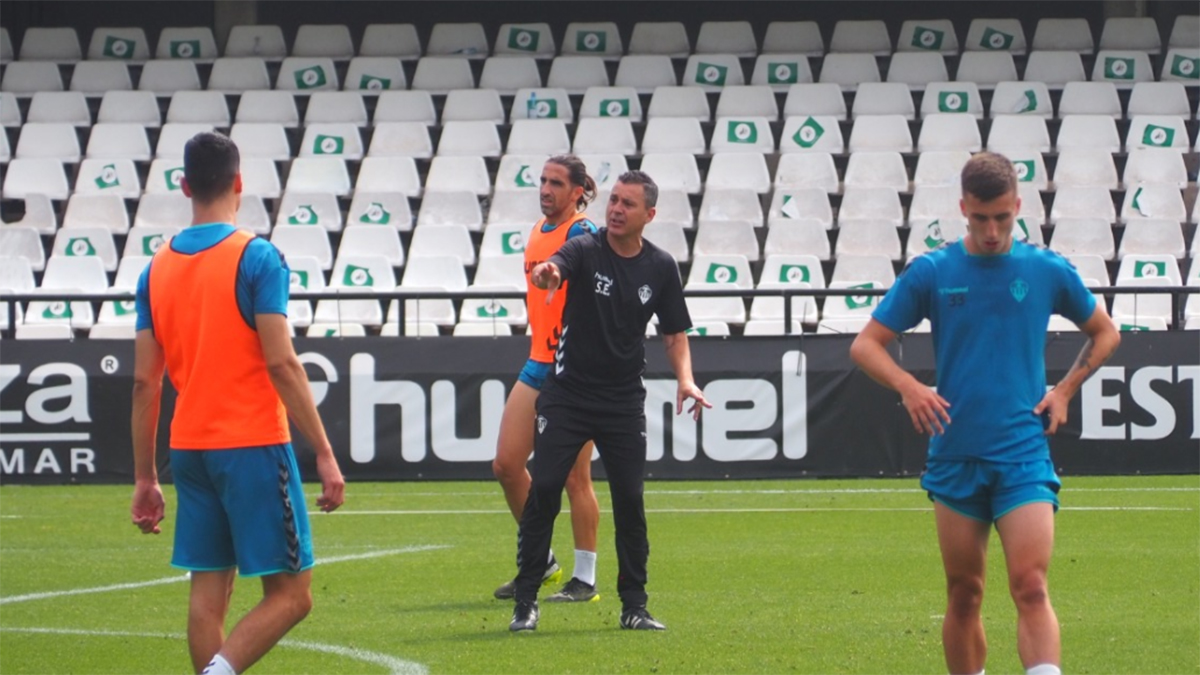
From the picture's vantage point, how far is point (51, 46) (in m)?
23.8

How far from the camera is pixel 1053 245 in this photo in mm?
17750

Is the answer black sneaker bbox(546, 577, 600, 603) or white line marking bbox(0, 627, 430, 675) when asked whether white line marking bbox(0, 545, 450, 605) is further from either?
black sneaker bbox(546, 577, 600, 603)

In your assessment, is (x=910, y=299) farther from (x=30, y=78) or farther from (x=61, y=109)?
(x=30, y=78)

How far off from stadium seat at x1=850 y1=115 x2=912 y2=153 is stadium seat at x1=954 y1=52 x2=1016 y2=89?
1689 millimetres

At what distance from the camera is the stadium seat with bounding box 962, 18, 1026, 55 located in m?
22.0

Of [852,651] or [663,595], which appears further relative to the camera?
[663,595]

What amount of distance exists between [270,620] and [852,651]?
295 centimetres

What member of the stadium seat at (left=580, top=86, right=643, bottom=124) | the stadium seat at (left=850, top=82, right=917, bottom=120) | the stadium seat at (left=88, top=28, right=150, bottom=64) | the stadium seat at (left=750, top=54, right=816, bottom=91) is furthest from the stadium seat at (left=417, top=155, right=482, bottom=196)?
the stadium seat at (left=88, top=28, right=150, bottom=64)

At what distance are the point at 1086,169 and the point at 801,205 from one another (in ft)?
10.3

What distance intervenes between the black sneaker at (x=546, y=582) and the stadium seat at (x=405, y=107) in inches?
467

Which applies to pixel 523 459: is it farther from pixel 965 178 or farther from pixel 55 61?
pixel 55 61

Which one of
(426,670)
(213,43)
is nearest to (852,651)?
(426,670)

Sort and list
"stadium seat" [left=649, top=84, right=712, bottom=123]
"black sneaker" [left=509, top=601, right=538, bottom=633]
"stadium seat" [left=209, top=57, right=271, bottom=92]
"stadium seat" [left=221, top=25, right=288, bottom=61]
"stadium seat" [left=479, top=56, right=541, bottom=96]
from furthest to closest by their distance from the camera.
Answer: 1. "stadium seat" [left=221, top=25, right=288, bottom=61]
2. "stadium seat" [left=209, top=57, right=271, bottom=92]
3. "stadium seat" [left=479, top=56, right=541, bottom=96]
4. "stadium seat" [left=649, top=84, right=712, bottom=123]
5. "black sneaker" [left=509, top=601, right=538, bottom=633]

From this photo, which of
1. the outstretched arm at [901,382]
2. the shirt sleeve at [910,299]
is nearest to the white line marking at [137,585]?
the outstretched arm at [901,382]
